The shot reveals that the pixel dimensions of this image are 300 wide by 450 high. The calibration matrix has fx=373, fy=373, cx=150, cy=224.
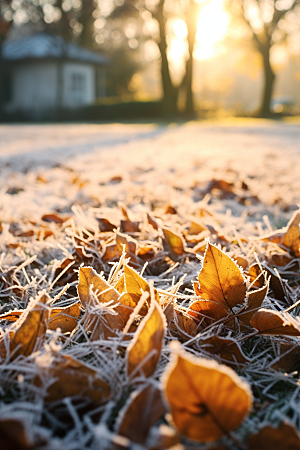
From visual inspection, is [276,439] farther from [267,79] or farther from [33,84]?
[33,84]

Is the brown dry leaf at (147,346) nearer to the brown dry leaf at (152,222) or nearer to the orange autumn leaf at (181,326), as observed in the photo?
the orange autumn leaf at (181,326)

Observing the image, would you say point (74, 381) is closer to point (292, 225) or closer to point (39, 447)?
point (39, 447)

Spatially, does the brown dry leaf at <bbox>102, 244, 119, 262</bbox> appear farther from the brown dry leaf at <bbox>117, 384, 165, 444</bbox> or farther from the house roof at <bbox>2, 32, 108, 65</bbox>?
the house roof at <bbox>2, 32, 108, 65</bbox>

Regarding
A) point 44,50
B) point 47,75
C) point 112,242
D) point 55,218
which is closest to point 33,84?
point 47,75

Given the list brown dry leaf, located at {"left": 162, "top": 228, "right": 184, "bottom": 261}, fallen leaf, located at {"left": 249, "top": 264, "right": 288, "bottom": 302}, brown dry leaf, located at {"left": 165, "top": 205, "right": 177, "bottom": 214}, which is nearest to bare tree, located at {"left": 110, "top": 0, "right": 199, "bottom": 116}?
brown dry leaf, located at {"left": 165, "top": 205, "right": 177, "bottom": 214}

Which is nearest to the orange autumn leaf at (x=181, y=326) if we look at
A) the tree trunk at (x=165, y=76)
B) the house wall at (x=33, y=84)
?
the tree trunk at (x=165, y=76)

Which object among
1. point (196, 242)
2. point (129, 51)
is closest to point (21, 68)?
point (129, 51)
